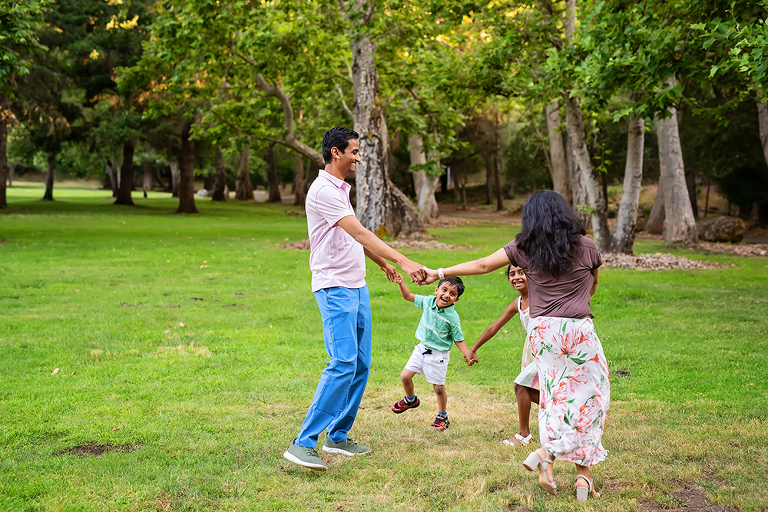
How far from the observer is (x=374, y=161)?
19.8m

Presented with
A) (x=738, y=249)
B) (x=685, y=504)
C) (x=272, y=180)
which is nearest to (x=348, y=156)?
(x=685, y=504)

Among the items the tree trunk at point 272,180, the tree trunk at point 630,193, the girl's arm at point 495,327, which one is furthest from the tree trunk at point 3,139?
the girl's arm at point 495,327

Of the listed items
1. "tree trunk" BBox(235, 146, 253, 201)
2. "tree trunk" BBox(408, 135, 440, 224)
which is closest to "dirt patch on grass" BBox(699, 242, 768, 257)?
"tree trunk" BBox(408, 135, 440, 224)

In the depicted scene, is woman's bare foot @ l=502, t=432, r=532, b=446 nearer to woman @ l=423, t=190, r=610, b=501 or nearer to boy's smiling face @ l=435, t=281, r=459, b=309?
woman @ l=423, t=190, r=610, b=501

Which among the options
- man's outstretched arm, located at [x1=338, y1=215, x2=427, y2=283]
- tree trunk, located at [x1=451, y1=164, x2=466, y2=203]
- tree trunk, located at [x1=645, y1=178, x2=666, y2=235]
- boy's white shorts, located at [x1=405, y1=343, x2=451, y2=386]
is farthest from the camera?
tree trunk, located at [x1=451, y1=164, x2=466, y2=203]

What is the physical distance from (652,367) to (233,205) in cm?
3975

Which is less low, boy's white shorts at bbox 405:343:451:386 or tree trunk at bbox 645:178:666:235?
tree trunk at bbox 645:178:666:235

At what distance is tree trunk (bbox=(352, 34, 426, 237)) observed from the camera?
63.2 ft

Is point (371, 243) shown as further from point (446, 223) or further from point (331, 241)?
point (446, 223)

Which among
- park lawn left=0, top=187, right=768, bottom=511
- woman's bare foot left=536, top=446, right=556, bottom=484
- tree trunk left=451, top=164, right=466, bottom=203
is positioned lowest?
park lawn left=0, top=187, right=768, bottom=511

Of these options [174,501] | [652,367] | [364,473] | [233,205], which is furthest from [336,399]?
[233,205]

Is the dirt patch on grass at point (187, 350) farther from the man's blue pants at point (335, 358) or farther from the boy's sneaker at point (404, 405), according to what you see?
the man's blue pants at point (335, 358)

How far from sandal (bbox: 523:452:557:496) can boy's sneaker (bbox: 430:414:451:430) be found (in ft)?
4.32

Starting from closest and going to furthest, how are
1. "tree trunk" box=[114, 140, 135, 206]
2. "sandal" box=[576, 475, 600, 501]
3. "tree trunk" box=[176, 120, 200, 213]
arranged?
"sandal" box=[576, 475, 600, 501], "tree trunk" box=[176, 120, 200, 213], "tree trunk" box=[114, 140, 135, 206]
